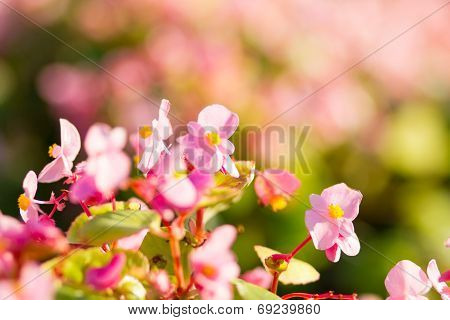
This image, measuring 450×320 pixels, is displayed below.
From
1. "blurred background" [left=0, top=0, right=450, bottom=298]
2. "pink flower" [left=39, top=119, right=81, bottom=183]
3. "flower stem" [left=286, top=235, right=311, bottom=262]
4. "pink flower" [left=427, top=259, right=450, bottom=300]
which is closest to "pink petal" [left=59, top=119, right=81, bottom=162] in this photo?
"pink flower" [left=39, top=119, right=81, bottom=183]

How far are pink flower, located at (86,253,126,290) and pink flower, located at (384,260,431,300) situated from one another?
218 millimetres

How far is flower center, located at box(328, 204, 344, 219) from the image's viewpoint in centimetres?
57

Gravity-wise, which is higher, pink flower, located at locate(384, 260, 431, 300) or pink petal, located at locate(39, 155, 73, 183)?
pink petal, located at locate(39, 155, 73, 183)

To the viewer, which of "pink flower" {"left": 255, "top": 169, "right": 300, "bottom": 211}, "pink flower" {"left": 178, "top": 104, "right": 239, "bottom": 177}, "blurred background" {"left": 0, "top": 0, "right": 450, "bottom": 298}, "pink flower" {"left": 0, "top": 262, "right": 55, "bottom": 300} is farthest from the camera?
"blurred background" {"left": 0, "top": 0, "right": 450, "bottom": 298}

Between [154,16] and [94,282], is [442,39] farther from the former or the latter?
[94,282]

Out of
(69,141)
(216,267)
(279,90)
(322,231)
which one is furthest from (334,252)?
(279,90)

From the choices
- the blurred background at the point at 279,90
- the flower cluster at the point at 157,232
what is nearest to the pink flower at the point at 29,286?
the flower cluster at the point at 157,232

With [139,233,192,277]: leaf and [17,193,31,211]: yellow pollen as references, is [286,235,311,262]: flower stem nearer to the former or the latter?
[139,233,192,277]: leaf

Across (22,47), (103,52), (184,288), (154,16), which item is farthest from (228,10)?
(184,288)

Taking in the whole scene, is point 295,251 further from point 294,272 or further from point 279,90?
point 279,90

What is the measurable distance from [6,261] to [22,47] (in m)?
1.12

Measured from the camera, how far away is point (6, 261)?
0.44 m

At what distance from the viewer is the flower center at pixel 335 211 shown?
1.86ft

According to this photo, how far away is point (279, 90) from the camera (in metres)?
1.27
